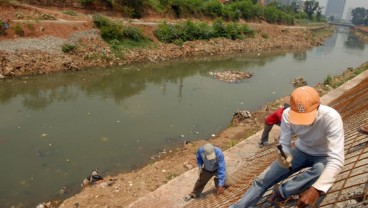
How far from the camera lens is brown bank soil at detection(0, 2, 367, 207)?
7379mm

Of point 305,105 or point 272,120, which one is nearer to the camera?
point 305,105

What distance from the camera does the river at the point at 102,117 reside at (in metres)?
8.55

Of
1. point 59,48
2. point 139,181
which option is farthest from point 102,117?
point 59,48

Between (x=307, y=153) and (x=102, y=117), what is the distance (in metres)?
9.58

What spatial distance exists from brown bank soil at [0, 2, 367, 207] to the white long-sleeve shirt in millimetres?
4437

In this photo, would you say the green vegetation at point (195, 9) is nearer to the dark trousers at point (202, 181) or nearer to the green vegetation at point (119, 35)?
the green vegetation at point (119, 35)

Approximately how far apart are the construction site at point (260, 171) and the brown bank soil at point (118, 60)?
886 mm

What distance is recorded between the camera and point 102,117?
12.2 m

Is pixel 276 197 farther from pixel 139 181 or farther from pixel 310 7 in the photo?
pixel 310 7

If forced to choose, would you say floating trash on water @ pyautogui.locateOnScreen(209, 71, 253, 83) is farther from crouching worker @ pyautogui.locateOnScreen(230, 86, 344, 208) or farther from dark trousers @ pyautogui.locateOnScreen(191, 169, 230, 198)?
crouching worker @ pyautogui.locateOnScreen(230, 86, 344, 208)

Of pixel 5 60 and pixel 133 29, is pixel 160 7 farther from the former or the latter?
pixel 5 60

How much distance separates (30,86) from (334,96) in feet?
42.7

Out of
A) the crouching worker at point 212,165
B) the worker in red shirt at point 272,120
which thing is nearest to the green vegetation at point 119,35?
the worker in red shirt at point 272,120

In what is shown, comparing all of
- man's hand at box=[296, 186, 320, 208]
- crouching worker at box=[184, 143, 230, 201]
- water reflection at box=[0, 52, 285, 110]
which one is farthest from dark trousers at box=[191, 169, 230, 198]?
water reflection at box=[0, 52, 285, 110]
